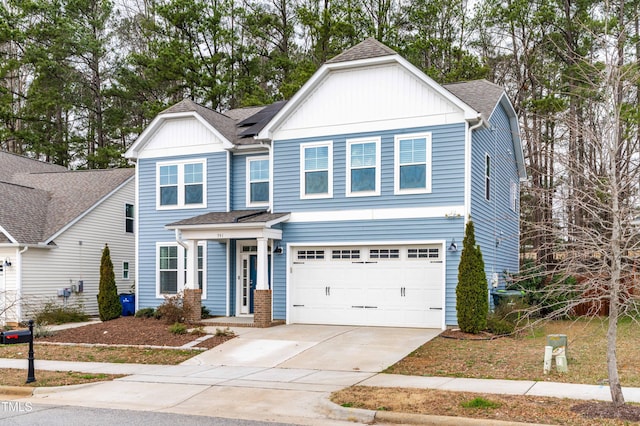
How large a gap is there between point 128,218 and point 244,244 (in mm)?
8849

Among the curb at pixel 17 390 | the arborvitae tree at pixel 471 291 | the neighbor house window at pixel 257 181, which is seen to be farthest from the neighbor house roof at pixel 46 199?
the arborvitae tree at pixel 471 291

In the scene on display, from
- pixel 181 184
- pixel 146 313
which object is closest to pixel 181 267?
pixel 146 313

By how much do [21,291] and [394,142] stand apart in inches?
530

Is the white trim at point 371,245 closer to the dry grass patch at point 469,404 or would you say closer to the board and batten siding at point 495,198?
the board and batten siding at point 495,198

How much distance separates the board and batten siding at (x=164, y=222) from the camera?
67.4 feet

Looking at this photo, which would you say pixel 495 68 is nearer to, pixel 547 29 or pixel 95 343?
pixel 547 29

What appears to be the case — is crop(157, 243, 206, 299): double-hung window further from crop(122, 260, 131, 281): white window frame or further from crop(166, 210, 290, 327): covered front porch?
crop(122, 260, 131, 281): white window frame

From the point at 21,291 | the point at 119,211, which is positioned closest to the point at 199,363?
the point at 21,291

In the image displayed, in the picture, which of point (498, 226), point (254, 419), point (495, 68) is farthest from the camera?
point (495, 68)

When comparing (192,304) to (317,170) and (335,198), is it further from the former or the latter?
(317,170)

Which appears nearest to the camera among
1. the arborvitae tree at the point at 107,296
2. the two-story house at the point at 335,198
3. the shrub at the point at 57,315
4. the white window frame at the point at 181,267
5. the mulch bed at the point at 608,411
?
the mulch bed at the point at 608,411

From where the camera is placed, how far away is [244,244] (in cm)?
2045

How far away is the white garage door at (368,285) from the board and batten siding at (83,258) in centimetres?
941

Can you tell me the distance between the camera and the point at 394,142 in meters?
18.0
